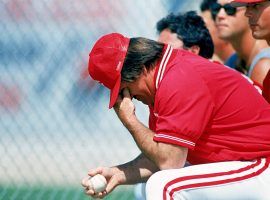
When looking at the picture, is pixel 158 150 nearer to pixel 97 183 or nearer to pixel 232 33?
pixel 97 183

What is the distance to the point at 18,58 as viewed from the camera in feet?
19.7

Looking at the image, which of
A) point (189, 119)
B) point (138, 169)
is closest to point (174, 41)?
point (138, 169)

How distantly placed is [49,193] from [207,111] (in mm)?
2517

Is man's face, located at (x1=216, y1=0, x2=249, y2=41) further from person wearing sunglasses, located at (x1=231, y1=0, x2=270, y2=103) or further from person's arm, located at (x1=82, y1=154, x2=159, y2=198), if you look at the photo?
person's arm, located at (x1=82, y1=154, x2=159, y2=198)

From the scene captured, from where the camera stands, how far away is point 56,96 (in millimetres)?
6098

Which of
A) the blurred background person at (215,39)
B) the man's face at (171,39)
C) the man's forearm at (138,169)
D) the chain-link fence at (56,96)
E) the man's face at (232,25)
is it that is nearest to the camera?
the man's forearm at (138,169)

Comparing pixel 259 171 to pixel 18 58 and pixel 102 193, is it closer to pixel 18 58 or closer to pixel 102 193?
pixel 102 193

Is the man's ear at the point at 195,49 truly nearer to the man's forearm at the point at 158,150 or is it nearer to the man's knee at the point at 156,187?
the man's forearm at the point at 158,150

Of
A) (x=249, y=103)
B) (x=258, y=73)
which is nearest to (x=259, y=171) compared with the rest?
(x=249, y=103)

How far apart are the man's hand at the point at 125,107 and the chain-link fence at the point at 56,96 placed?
195 cm

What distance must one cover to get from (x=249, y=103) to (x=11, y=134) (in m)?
2.37

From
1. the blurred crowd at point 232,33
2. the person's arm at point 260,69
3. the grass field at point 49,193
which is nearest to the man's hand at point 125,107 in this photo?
the blurred crowd at point 232,33

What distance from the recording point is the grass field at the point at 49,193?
→ 6.10 metres

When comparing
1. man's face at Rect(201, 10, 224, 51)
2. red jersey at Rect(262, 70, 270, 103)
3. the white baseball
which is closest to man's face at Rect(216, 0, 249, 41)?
man's face at Rect(201, 10, 224, 51)
